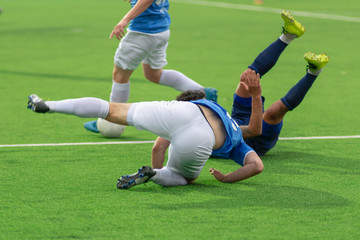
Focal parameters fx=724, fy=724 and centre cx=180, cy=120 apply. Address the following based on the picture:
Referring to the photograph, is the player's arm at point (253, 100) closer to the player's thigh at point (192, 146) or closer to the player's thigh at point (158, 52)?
the player's thigh at point (192, 146)

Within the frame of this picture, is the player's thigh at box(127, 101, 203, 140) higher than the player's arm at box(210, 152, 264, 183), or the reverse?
the player's thigh at box(127, 101, 203, 140)

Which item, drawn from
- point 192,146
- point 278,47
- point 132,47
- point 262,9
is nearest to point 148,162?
point 192,146

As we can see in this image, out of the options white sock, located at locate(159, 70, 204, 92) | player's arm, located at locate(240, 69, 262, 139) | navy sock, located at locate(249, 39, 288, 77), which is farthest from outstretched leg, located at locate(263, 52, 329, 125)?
white sock, located at locate(159, 70, 204, 92)

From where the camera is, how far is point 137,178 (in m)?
4.79

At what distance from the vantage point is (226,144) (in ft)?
16.3

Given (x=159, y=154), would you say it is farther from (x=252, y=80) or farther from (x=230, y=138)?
(x=252, y=80)

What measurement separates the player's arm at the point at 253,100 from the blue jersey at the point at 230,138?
167 millimetres

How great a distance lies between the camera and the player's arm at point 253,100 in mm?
4938

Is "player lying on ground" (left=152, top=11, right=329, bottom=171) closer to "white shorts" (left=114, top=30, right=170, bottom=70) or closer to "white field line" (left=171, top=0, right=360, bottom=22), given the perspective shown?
"white shorts" (left=114, top=30, right=170, bottom=70)

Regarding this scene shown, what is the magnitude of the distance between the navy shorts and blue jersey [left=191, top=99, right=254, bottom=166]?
73cm

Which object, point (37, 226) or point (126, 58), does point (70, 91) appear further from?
point (37, 226)

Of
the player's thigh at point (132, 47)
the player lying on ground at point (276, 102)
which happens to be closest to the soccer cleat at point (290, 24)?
the player lying on ground at point (276, 102)

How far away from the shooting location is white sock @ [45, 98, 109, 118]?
4.70 metres

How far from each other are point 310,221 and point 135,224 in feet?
3.37
